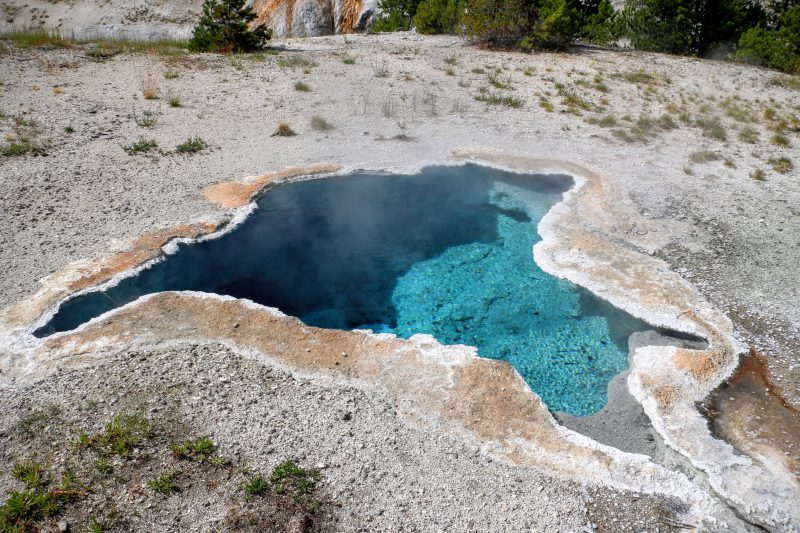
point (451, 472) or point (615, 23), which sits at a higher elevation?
point (615, 23)

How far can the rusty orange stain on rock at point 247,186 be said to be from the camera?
778 centimetres

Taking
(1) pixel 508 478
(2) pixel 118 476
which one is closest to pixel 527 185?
(1) pixel 508 478

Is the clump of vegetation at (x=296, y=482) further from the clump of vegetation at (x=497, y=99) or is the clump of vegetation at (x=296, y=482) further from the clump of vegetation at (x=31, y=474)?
the clump of vegetation at (x=497, y=99)

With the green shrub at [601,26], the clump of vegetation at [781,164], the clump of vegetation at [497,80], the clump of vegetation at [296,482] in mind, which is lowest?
the clump of vegetation at [296,482]

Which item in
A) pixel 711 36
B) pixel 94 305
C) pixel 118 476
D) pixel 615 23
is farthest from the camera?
pixel 615 23

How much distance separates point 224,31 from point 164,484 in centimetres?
1422

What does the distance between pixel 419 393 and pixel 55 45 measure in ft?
49.0

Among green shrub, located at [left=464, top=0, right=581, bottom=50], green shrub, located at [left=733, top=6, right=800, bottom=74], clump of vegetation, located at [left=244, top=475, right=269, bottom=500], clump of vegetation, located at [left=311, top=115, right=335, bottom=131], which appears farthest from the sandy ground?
green shrub, located at [left=733, top=6, right=800, bottom=74]

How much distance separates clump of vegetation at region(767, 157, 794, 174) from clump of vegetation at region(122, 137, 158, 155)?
10.7m

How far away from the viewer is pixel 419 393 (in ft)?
15.5

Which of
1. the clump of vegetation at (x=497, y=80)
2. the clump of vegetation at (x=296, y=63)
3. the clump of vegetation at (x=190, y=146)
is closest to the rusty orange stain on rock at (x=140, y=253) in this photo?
the clump of vegetation at (x=190, y=146)

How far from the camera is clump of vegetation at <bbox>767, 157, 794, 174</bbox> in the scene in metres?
9.19

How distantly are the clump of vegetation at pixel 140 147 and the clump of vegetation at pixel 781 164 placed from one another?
35.0 ft

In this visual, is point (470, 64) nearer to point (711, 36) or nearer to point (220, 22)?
point (220, 22)
